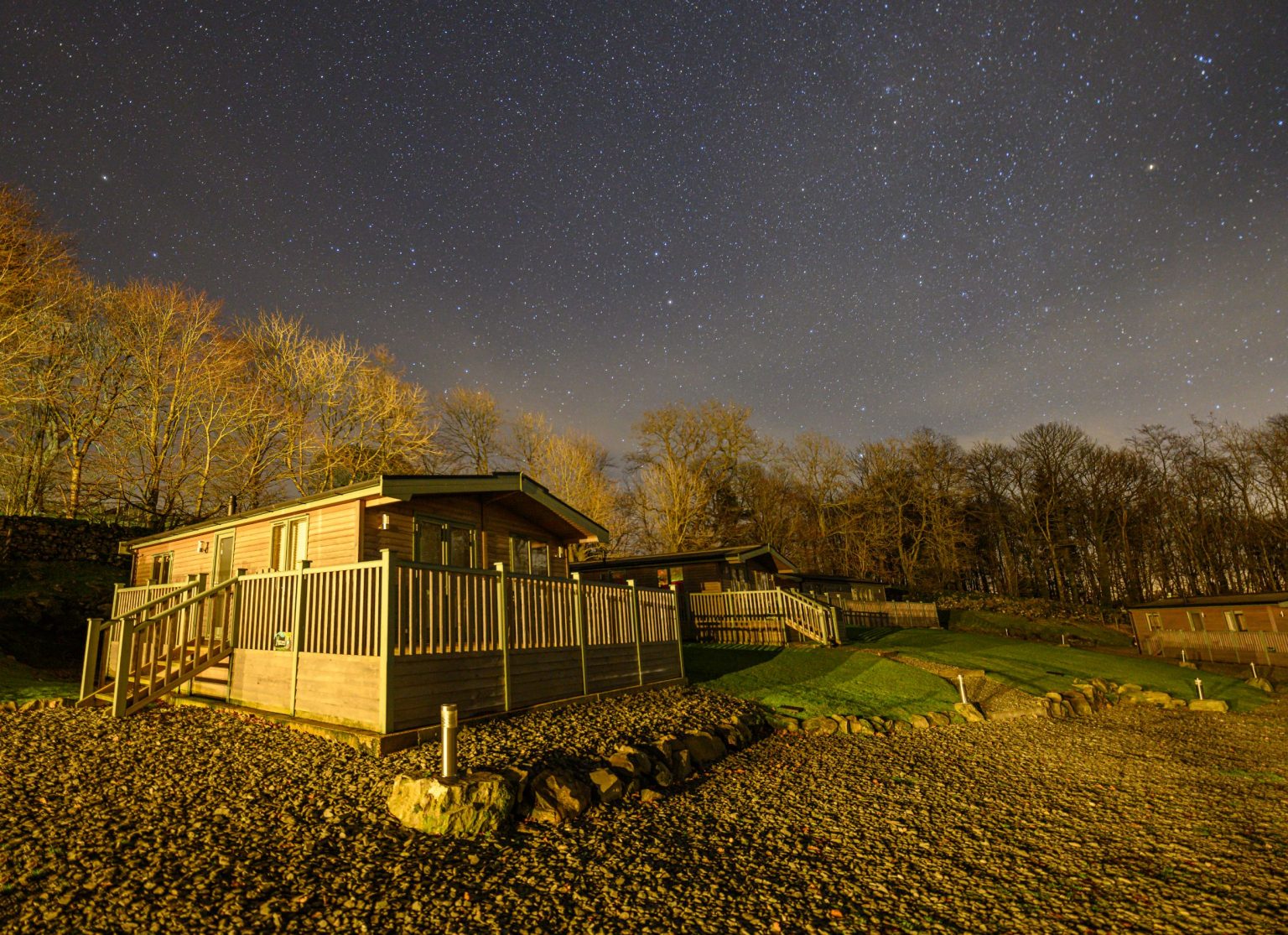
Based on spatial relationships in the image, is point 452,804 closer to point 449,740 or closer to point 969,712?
point 449,740

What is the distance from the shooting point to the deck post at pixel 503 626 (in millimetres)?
8875

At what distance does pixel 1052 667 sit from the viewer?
20.0 meters

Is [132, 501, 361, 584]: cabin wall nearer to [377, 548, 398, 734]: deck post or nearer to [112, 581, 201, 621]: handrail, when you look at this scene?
[112, 581, 201, 621]: handrail

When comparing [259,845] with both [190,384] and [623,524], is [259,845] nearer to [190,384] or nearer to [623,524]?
[190,384]

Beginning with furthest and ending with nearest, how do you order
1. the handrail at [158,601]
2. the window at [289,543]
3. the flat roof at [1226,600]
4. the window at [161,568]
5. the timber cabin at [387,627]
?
the flat roof at [1226,600] < the window at [161,568] < the window at [289,543] < the handrail at [158,601] < the timber cabin at [387,627]

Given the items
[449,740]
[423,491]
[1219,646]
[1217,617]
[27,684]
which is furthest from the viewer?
[1217,617]

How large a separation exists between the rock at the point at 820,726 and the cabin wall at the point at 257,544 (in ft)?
31.3

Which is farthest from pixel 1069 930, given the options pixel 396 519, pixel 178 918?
pixel 396 519

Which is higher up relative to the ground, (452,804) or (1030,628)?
(452,804)

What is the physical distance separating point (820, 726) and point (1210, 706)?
453 inches

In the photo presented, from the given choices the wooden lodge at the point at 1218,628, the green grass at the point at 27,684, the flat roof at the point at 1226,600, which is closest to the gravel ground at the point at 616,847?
the green grass at the point at 27,684

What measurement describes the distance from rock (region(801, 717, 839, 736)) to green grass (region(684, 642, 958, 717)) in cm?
43

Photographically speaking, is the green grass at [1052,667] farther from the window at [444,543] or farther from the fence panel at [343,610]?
the fence panel at [343,610]

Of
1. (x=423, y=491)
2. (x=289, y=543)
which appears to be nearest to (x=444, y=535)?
(x=423, y=491)
